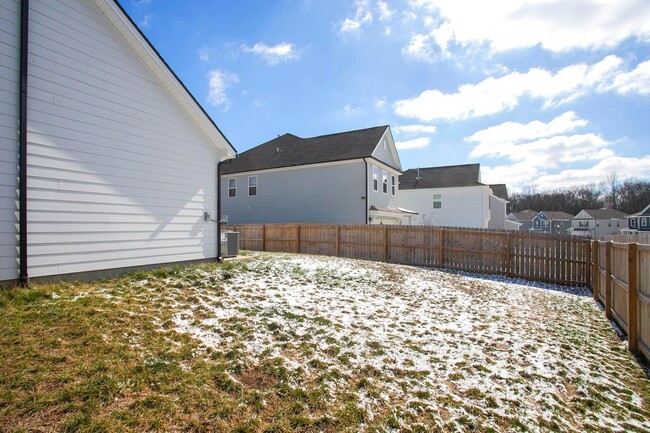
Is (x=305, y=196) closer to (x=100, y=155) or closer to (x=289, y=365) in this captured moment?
(x=100, y=155)

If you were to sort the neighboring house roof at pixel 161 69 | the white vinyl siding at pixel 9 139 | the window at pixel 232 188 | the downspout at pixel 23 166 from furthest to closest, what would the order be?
1. the window at pixel 232 188
2. the neighboring house roof at pixel 161 69
3. the downspout at pixel 23 166
4. the white vinyl siding at pixel 9 139

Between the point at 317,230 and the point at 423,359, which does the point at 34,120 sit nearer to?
the point at 423,359

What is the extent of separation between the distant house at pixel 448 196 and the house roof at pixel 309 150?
38.4 feet

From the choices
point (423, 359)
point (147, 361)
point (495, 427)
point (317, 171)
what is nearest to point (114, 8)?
point (147, 361)

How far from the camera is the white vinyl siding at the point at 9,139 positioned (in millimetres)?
5289

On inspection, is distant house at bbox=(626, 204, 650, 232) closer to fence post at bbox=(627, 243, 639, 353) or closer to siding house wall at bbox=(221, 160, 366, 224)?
siding house wall at bbox=(221, 160, 366, 224)

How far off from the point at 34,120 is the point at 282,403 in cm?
638

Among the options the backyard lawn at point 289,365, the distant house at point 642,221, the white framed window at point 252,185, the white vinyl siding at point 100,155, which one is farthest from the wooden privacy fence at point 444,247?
the distant house at point 642,221

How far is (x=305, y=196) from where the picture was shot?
20.2 m

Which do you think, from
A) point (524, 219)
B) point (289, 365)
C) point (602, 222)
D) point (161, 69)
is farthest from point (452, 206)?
point (524, 219)

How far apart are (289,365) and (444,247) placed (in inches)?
414

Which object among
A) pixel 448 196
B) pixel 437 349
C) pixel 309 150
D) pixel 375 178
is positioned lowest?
pixel 437 349

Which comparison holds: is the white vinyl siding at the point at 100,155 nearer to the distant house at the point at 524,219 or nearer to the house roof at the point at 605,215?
the distant house at the point at 524,219

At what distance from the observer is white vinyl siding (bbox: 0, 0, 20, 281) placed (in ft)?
17.4
